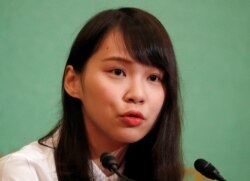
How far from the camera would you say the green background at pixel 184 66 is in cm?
133

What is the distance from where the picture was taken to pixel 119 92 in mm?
711

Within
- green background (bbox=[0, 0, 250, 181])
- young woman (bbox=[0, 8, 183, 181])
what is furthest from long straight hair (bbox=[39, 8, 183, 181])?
green background (bbox=[0, 0, 250, 181])

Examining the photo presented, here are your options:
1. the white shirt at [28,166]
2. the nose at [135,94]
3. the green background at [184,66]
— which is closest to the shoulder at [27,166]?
the white shirt at [28,166]

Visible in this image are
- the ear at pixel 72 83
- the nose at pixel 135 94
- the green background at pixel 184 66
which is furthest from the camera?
the green background at pixel 184 66

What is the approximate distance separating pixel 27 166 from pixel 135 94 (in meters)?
0.27

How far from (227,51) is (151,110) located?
3.19ft

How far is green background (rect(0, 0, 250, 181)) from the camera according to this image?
1330mm

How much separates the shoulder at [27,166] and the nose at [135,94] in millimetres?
236

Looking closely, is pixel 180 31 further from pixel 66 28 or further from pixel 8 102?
pixel 8 102

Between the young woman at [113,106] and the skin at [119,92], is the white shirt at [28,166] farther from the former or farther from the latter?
the skin at [119,92]

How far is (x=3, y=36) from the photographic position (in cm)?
132

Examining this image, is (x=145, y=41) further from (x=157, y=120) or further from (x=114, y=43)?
(x=157, y=120)

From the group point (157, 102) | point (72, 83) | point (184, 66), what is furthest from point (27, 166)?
point (184, 66)

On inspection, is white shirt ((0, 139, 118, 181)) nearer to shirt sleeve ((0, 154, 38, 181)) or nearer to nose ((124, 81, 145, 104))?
shirt sleeve ((0, 154, 38, 181))
